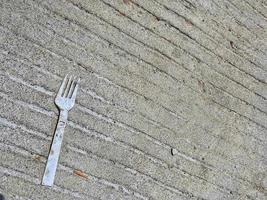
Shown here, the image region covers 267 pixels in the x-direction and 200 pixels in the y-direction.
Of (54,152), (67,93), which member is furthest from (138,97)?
(54,152)

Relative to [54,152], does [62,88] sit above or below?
above

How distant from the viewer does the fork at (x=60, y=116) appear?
1.85 meters

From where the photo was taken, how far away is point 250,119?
2.42 m

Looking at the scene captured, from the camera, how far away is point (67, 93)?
6.38 feet

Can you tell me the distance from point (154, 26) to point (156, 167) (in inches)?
27.9

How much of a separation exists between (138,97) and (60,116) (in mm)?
411

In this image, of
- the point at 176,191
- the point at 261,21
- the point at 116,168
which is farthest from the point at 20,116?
the point at 261,21

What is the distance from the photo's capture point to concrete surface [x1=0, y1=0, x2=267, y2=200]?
1.88m

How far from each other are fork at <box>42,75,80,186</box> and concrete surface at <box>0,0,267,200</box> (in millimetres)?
28

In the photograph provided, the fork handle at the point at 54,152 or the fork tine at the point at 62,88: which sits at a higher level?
the fork tine at the point at 62,88

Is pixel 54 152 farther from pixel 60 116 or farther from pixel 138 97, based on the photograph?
pixel 138 97

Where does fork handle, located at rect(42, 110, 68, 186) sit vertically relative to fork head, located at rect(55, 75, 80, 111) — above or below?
below

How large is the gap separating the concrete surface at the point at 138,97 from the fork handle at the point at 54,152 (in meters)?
0.03

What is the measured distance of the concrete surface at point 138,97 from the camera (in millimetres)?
1876
